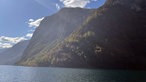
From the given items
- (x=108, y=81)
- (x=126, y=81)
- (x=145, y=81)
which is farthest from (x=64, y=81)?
(x=145, y=81)

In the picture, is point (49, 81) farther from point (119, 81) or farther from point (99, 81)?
point (119, 81)

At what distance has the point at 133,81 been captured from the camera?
12619 cm

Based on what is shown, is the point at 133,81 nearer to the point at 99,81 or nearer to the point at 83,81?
the point at 99,81

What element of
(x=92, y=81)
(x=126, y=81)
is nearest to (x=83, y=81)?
(x=92, y=81)

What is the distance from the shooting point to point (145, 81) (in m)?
125

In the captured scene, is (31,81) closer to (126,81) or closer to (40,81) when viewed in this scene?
(40,81)

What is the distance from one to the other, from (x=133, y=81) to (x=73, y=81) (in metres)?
30.3

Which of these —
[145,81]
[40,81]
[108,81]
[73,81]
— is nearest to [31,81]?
[40,81]

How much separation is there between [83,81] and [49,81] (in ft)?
56.9

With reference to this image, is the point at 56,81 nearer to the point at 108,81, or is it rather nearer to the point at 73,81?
the point at 73,81

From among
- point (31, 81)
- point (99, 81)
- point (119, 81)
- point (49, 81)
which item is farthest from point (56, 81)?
point (119, 81)

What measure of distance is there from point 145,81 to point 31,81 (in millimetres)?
57766

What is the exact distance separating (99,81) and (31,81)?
3490 centimetres

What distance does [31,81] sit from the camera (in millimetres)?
128750
